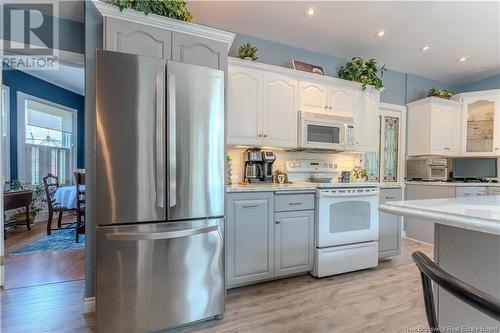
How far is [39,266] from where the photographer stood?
2891 mm

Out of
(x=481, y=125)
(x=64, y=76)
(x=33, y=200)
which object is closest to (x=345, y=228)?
(x=481, y=125)

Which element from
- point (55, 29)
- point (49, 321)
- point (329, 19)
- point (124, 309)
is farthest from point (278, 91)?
point (49, 321)

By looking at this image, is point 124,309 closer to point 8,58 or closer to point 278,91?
point 278,91

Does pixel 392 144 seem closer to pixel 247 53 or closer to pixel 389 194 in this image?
pixel 389 194

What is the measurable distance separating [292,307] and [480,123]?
4.43m

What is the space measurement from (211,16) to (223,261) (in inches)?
98.1

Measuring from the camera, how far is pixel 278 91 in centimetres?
291

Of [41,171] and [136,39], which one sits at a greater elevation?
[136,39]

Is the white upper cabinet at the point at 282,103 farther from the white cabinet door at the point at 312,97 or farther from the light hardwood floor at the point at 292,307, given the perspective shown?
the light hardwood floor at the point at 292,307

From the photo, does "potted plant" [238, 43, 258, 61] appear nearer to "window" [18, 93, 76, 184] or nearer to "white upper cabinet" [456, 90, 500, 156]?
"white upper cabinet" [456, 90, 500, 156]

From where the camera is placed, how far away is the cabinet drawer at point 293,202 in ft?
8.19

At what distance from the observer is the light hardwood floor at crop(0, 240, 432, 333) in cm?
186

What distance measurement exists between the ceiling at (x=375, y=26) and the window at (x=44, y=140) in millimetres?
4302

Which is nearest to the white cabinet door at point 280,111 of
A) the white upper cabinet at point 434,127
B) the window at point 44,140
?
the white upper cabinet at point 434,127
